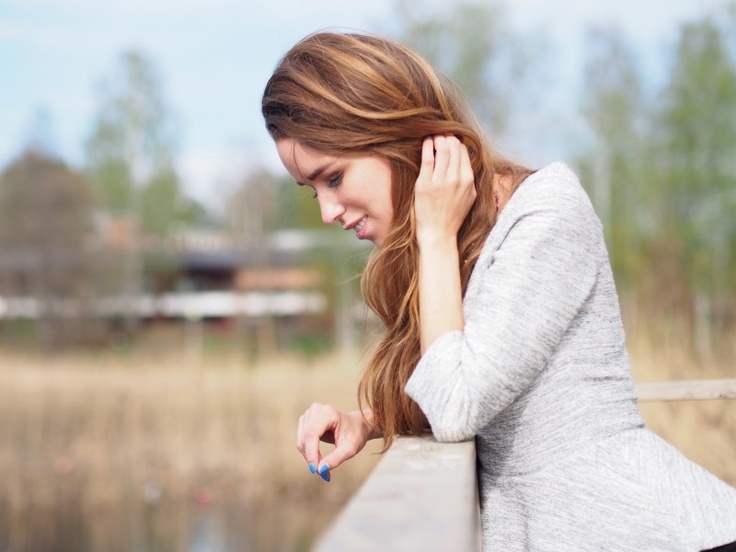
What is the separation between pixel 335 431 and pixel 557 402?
1.41ft

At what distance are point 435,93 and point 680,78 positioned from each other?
56.8ft

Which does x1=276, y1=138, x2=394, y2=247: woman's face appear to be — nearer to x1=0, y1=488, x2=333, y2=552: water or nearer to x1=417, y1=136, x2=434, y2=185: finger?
x1=417, y1=136, x2=434, y2=185: finger

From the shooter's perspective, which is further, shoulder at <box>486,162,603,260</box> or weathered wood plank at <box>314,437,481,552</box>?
shoulder at <box>486,162,603,260</box>

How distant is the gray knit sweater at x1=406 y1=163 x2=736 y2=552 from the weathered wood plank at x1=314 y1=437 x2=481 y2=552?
219 millimetres

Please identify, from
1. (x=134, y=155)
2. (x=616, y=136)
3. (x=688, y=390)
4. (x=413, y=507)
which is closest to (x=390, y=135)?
(x=413, y=507)

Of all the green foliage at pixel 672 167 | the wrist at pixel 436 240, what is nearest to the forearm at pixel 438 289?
the wrist at pixel 436 240

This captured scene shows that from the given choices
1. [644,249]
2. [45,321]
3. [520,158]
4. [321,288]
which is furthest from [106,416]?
[321,288]

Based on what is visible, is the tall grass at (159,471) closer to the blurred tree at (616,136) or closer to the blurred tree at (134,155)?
the blurred tree at (616,136)

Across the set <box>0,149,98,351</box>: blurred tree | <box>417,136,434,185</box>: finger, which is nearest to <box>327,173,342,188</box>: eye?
<box>417,136,434,185</box>: finger

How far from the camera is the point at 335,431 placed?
1.66 metres

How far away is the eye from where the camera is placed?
1.58m

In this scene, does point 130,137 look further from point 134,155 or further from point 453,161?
point 453,161

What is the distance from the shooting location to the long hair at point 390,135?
1.51m

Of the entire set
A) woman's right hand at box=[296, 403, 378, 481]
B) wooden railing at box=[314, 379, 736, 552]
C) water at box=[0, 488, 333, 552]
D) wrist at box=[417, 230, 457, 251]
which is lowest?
water at box=[0, 488, 333, 552]
